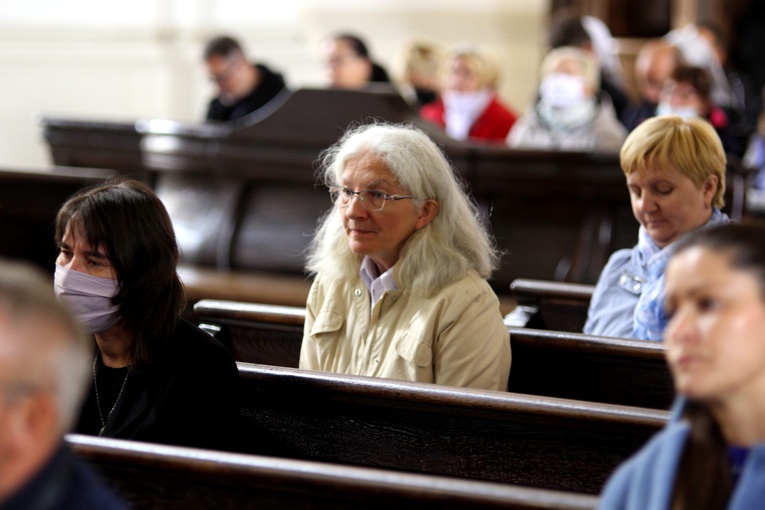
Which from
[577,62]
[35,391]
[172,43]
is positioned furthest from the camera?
[172,43]

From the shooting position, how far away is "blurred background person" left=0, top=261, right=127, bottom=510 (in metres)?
1.27

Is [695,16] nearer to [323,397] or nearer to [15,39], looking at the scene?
[15,39]

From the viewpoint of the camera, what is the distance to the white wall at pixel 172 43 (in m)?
8.28

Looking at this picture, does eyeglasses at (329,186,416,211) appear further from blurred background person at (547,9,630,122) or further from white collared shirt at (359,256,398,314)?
blurred background person at (547,9,630,122)

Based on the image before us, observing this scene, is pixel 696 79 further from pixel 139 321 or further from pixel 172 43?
pixel 172 43

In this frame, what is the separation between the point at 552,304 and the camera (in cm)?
336

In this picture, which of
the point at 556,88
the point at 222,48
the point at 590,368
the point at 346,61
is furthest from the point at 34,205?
the point at 590,368

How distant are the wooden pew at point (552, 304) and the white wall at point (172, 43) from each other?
203 inches

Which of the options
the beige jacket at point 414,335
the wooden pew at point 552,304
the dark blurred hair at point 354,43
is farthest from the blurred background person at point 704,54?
the beige jacket at point 414,335

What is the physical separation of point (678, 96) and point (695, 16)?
147 inches

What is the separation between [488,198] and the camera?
4.76 m

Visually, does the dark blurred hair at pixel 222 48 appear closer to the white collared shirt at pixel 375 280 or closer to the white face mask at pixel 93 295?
the white collared shirt at pixel 375 280

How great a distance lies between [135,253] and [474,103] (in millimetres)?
3997

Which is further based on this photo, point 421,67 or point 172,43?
point 172,43
